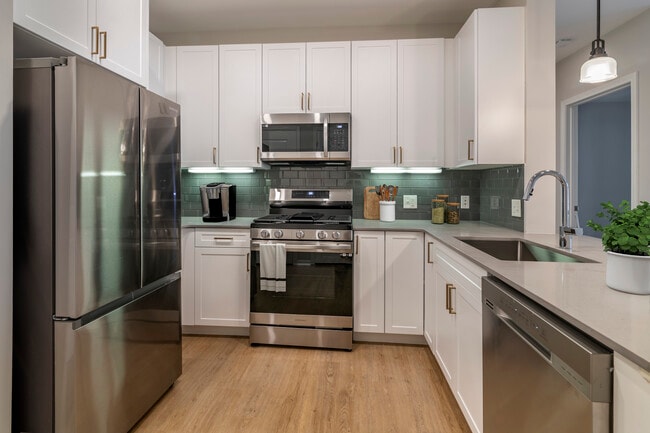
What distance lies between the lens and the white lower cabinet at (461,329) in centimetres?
151

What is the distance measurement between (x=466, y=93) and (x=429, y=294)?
1483 mm

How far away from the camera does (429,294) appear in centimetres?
254

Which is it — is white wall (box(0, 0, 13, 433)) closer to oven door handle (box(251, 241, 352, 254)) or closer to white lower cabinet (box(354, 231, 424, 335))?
oven door handle (box(251, 241, 352, 254))

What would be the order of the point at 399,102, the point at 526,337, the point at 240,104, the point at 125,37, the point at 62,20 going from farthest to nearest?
1. the point at 240,104
2. the point at 399,102
3. the point at 125,37
4. the point at 62,20
5. the point at 526,337

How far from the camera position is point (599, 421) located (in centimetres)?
75

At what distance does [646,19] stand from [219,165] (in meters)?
3.84

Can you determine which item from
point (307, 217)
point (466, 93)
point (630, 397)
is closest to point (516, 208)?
point (466, 93)

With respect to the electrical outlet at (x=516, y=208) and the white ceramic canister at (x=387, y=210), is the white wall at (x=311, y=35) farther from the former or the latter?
the electrical outlet at (x=516, y=208)

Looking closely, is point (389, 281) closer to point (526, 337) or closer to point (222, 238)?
point (222, 238)

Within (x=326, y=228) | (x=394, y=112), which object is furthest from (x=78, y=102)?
(x=394, y=112)

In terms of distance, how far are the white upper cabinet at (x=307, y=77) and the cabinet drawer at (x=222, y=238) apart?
1.09 m

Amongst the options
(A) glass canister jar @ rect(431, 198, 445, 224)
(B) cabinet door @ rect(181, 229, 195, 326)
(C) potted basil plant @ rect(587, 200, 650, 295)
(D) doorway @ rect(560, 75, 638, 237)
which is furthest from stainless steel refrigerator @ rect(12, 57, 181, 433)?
(D) doorway @ rect(560, 75, 638, 237)

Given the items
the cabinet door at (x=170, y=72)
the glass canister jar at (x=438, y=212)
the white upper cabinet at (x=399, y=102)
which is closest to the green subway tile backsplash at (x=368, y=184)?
the glass canister jar at (x=438, y=212)

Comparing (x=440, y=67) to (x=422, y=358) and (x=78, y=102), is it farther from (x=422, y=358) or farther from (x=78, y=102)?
(x=78, y=102)
